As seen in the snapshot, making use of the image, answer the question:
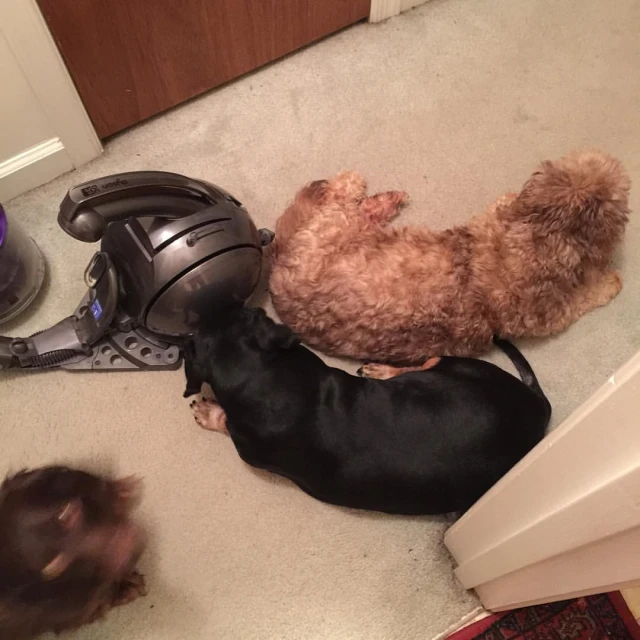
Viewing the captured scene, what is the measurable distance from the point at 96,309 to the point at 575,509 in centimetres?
118

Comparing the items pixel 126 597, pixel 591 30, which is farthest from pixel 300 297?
pixel 591 30

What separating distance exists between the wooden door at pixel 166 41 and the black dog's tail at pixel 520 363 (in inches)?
46.6

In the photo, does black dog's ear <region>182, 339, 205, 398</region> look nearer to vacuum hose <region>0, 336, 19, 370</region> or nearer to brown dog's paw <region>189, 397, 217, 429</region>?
brown dog's paw <region>189, 397, 217, 429</region>

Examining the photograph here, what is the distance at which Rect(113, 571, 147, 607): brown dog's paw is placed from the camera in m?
1.40

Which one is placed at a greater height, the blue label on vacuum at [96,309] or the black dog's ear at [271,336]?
the black dog's ear at [271,336]

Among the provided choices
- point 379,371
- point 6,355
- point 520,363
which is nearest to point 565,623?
point 520,363

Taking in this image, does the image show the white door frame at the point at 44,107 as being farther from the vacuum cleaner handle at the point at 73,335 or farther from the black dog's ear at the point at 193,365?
the black dog's ear at the point at 193,365

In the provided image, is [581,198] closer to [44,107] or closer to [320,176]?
[320,176]

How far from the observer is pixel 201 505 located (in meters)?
1.52

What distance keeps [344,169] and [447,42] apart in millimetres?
647

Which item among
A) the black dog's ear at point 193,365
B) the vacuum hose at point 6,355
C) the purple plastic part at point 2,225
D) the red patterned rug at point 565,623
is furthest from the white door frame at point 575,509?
the purple plastic part at point 2,225

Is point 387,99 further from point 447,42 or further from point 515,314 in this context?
point 515,314

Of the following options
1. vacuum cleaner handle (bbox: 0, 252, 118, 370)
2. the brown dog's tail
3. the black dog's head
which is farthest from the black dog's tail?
vacuum cleaner handle (bbox: 0, 252, 118, 370)

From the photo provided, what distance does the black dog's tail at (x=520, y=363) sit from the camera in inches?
61.9
